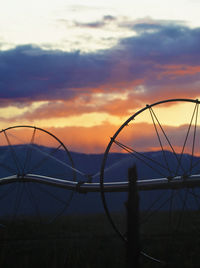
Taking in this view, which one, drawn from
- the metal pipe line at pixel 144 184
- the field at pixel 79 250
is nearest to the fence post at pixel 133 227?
the field at pixel 79 250

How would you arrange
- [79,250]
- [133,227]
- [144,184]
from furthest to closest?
1. [144,184]
2. [79,250]
3. [133,227]

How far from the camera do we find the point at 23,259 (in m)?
15.0

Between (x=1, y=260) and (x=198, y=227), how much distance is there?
14.4 metres

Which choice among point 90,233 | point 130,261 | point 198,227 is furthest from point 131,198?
point 198,227

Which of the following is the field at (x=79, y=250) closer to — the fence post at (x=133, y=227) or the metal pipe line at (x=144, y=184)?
the metal pipe line at (x=144, y=184)

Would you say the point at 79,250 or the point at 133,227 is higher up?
the point at 133,227

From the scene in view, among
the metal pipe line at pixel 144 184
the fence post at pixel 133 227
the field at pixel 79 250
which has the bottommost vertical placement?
the field at pixel 79 250

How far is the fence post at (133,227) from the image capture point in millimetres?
10727

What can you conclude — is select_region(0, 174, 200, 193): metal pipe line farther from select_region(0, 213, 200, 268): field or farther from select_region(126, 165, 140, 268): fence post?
select_region(126, 165, 140, 268): fence post

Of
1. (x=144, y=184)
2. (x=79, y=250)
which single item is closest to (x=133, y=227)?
(x=79, y=250)

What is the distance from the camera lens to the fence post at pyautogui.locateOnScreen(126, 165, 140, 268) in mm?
10727

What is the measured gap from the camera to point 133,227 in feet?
35.4

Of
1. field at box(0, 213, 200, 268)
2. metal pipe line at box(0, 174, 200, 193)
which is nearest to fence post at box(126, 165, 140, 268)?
field at box(0, 213, 200, 268)

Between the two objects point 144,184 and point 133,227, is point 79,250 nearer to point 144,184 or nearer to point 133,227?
point 144,184
